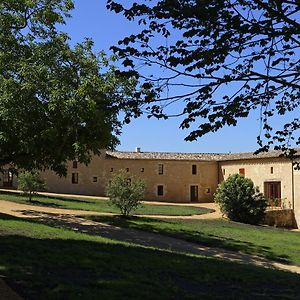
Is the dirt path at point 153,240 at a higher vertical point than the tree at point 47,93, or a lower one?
lower

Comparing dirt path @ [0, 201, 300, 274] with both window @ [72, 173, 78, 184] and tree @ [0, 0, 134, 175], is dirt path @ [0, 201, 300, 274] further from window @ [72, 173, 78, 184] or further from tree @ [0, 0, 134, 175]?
window @ [72, 173, 78, 184]

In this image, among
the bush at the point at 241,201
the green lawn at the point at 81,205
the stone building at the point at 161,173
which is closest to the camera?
the green lawn at the point at 81,205

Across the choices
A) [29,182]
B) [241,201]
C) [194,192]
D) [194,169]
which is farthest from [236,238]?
[194,169]

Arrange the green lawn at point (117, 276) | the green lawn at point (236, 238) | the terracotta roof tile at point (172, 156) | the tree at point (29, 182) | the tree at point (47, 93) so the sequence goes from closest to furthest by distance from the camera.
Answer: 1. the green lawn at point (117, 276)
2. the tree at point (47, 93)
3. the green lawn at point (236, 238)
4. the tree at point (29, 182)
5. the terracotta roof tile at point (172, 156)

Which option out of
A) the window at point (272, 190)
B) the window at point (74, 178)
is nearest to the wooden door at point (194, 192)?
the window at point (272, 190)

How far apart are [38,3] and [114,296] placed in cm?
1315

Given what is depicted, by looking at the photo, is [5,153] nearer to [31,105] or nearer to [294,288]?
[31,105]

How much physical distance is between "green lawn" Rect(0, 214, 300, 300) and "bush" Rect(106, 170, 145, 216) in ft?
41.6

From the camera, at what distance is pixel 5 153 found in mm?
15703

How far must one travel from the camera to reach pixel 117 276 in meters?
7.28

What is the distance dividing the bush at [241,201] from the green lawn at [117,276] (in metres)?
19.7

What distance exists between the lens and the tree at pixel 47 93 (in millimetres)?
14359

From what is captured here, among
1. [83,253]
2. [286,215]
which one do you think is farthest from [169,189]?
[83,253]

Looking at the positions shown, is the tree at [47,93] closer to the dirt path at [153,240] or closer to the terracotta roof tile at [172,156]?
the dirt path at [153,240]
